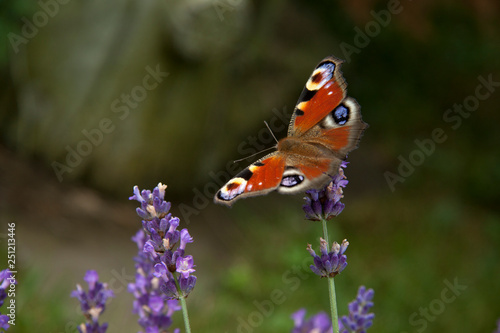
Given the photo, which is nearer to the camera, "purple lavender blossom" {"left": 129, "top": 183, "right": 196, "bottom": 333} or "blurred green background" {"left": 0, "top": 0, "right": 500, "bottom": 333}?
"purple lavender blossom" {"left": 129, "top": 183, "right": 196, "bottom": 333}

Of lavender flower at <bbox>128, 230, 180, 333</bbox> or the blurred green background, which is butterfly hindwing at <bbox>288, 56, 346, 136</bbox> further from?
the blurred green background

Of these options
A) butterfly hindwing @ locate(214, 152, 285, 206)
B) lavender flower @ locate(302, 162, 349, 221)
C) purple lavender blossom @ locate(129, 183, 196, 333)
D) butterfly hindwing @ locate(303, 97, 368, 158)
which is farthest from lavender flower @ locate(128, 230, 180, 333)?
butterfly hindwing @ locate(303, 97, 368, 158)

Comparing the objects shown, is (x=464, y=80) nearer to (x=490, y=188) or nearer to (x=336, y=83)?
(x=490, y=188)

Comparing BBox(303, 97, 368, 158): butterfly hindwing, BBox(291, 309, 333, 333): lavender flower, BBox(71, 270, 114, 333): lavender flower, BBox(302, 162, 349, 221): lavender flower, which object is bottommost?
BBox(291, 309, 333, 333): lavender flower

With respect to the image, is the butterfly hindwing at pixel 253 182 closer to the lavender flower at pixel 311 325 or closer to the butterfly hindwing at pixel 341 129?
the butterfly hindwing at pixel 341 129

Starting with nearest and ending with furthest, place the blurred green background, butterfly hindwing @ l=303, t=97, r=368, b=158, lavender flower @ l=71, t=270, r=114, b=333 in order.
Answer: lavender flower @ l=71, t=270, r=114, b=333 < butterfly hindwing @ l=303, t=97, r=368, b=158 < the blurred green background

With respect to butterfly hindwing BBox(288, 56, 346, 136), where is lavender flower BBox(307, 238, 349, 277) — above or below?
below

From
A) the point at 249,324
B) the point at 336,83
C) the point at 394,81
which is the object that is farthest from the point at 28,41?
the point at 394,81
